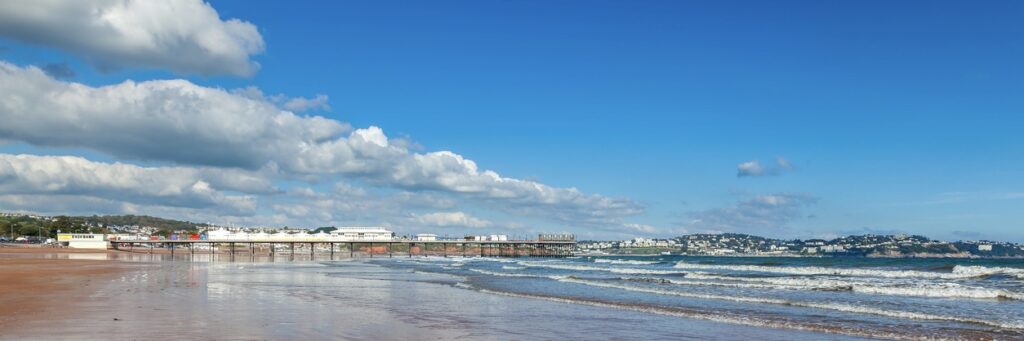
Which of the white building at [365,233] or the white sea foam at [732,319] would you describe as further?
the white building at [365,233]

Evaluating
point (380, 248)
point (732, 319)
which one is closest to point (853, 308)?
point (732, 319)

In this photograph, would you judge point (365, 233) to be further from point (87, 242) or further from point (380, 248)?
point (87, 242)

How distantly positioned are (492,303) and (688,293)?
855cm

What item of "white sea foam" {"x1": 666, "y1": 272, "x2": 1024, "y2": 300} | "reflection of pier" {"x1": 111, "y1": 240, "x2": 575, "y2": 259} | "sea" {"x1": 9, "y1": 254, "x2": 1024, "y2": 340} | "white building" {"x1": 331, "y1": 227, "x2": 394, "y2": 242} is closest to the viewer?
"sea" {"x1": 9, "y1": 254, "x2": 1024, "y2": 340}

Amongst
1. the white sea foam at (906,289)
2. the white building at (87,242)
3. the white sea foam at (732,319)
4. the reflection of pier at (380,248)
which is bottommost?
the reflection of pier at (380,248)

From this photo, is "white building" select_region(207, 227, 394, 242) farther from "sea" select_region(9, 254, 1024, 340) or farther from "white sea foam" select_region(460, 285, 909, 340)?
"white sea foam" select_region(460, 285, 909, 340)

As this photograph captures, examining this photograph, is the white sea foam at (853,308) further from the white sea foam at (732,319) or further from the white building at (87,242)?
the white building at (87,242)

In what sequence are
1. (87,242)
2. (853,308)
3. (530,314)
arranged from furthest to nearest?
1. (87,242)
2. (853,308)
3. (530,314)

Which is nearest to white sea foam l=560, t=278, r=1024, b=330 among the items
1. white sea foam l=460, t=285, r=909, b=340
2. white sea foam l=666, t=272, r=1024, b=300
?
white sea foam l=460, t=285, r=909, b=340

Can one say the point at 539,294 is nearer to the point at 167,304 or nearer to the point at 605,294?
the point at 605,294

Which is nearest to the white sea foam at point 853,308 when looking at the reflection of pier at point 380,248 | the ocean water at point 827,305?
the ocean water at point 827,305

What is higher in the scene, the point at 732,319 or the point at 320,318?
the point at 320,318

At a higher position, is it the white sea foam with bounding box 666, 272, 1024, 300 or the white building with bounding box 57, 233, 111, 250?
the white sea foam with bounding box 666, 272, 1024, 300

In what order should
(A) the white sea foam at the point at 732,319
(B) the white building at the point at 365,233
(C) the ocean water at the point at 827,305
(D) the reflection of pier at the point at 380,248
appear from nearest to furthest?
1. (A) the white sea foam at the point at 732,319
2. (C) the ocean water at the point at 827,305
3. (D) the reflection of pier at the point at 380,248
4. (B) the white building at the point at 365,233
